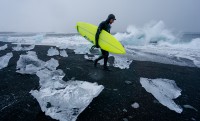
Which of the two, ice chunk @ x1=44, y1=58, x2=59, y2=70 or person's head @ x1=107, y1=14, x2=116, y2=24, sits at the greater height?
person's head @ x1=107, y1=14, x2=116, y2=24

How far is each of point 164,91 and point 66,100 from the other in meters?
2.33

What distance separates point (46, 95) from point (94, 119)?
0.98 m

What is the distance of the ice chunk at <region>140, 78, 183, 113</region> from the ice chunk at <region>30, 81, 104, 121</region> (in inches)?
52.4

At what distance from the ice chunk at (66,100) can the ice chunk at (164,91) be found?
133 centimetres

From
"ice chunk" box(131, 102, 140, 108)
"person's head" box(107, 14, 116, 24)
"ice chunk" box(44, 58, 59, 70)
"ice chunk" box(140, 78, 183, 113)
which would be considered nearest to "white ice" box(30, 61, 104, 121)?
"ice chunk" box(131, 102, 140, 108)

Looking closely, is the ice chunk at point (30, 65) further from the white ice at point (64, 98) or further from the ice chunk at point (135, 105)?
the ice chunk at point (135, 105)

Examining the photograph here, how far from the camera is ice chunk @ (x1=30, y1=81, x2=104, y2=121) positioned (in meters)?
2.72

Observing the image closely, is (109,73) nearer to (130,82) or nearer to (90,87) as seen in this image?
(130,82)

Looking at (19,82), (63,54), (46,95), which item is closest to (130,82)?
(46,95)

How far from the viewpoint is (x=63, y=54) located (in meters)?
8.26

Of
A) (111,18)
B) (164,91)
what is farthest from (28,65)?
(164,91)

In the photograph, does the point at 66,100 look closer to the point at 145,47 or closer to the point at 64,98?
the point at 64,98

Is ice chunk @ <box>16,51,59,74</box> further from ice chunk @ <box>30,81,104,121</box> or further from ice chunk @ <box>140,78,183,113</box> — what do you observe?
ice chunk @ <box>140,78,183,113</box>

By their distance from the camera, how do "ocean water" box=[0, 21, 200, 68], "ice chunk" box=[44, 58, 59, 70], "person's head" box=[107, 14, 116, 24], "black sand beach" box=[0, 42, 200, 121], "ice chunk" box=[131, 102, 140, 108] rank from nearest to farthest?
1. "black sand beach" box=[0, 42, 200, 121]
2. "ice chunk" box=[131, 102, 140, 108]
3. "person's head" box=[107, 14, 116, 24]
4. "ice chunk" box=[44, 58, 59, 70]
5. "ocean water" box=[0, 21, 200, 68]
